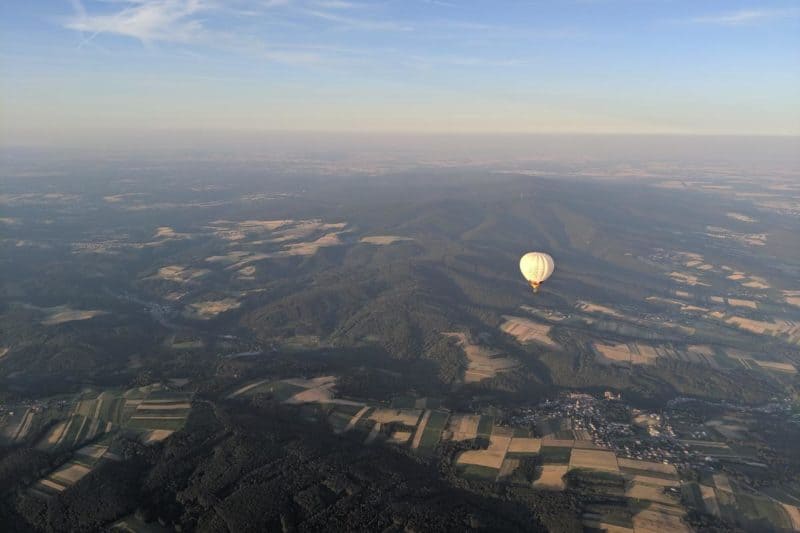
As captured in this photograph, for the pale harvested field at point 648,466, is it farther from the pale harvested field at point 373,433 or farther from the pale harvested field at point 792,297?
the pale harvested field at point 792,297

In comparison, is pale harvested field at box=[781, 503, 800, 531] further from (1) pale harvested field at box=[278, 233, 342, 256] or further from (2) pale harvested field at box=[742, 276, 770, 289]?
(1) pale harvested field at box=[278, 233, 342, 256]

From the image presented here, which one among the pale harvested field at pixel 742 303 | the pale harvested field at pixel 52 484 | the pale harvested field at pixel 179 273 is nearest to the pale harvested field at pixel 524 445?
the pale harvested field at pixel 52 484

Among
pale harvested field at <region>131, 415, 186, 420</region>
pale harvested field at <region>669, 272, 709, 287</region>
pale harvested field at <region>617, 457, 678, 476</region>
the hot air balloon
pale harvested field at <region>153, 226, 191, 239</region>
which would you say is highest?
the hot air balloon

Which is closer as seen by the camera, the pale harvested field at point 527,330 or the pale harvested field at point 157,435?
the pale harvested field at point 157,435

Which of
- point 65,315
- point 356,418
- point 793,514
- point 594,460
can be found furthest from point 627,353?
point 65,315

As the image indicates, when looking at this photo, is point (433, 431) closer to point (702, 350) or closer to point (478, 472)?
point (478, 472)

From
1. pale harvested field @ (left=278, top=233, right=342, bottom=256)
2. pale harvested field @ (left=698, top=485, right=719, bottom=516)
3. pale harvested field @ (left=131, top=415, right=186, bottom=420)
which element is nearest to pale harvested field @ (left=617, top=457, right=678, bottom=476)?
pale harvested field @ (left=698, top=485, right=719, bottom=516)
